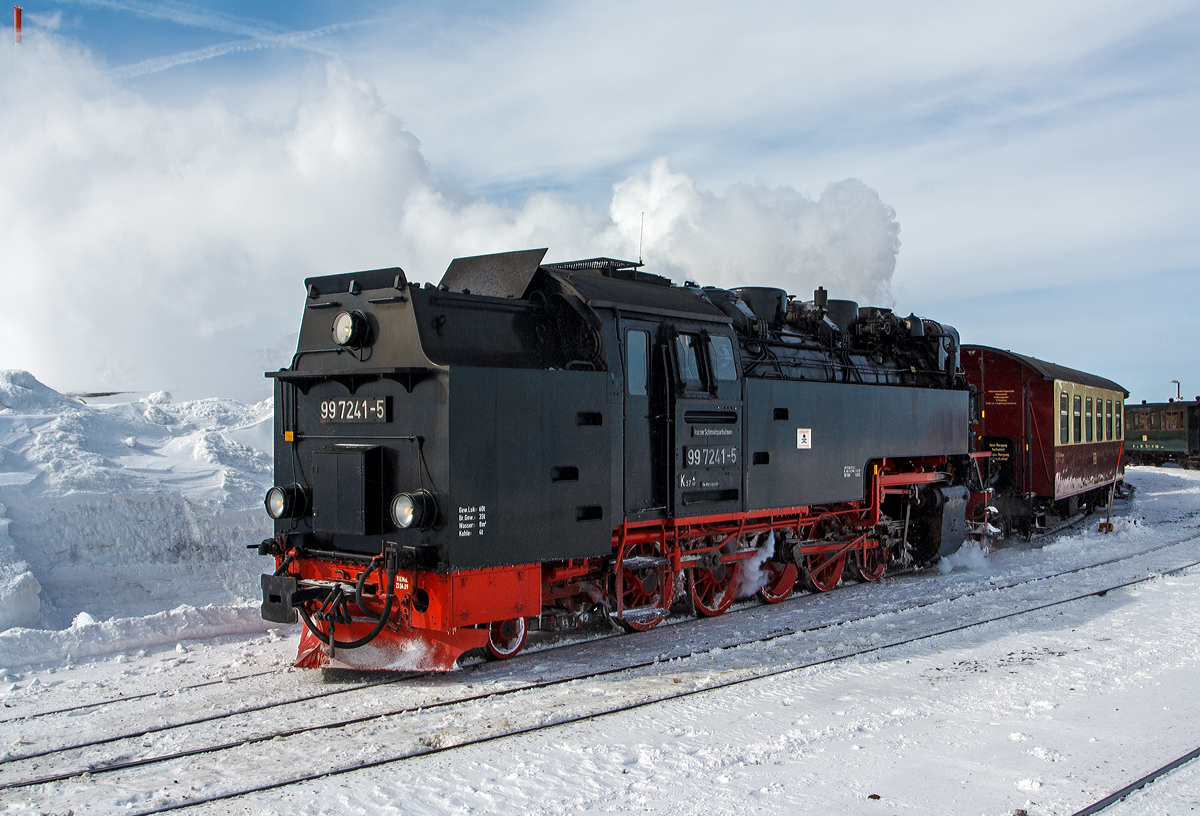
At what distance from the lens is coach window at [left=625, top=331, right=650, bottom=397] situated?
296 inches

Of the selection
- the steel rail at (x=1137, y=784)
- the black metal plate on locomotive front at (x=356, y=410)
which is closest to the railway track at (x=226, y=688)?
the black metal plate on locomotive front at (x=356, y=410)

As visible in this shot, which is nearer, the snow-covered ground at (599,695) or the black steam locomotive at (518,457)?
the snow-covered ground at (599,695)

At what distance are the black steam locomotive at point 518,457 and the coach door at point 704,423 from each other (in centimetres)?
2

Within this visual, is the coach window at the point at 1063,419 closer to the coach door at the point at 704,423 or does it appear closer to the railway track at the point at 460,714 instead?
the railway track at the point at 460,714

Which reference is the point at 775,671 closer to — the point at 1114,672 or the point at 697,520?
the point at 697,520

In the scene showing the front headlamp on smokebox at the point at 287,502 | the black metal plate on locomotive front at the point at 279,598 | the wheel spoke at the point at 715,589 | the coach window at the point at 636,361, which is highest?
the coach window at the point at 636,361

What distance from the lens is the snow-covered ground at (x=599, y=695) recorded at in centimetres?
467

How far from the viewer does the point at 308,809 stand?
4.39m

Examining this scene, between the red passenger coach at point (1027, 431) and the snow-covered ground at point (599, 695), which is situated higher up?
the red passenger coach at point (1027, 431)

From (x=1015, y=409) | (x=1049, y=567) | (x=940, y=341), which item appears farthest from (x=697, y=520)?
(x=1015, y=409)

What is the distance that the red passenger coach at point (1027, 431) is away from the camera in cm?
1605

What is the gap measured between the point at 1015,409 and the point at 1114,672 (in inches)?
400

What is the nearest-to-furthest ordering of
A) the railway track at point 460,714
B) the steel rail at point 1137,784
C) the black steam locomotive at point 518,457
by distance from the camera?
1. the steel rail at point 1137,784
2. the railway track at point 460,714
3. the black steam locomotive at point 518,457

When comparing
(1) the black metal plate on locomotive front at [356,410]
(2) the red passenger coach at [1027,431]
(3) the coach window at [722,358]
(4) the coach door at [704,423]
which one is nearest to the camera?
(1) the black metal plate on locomotive front at [356,410]
